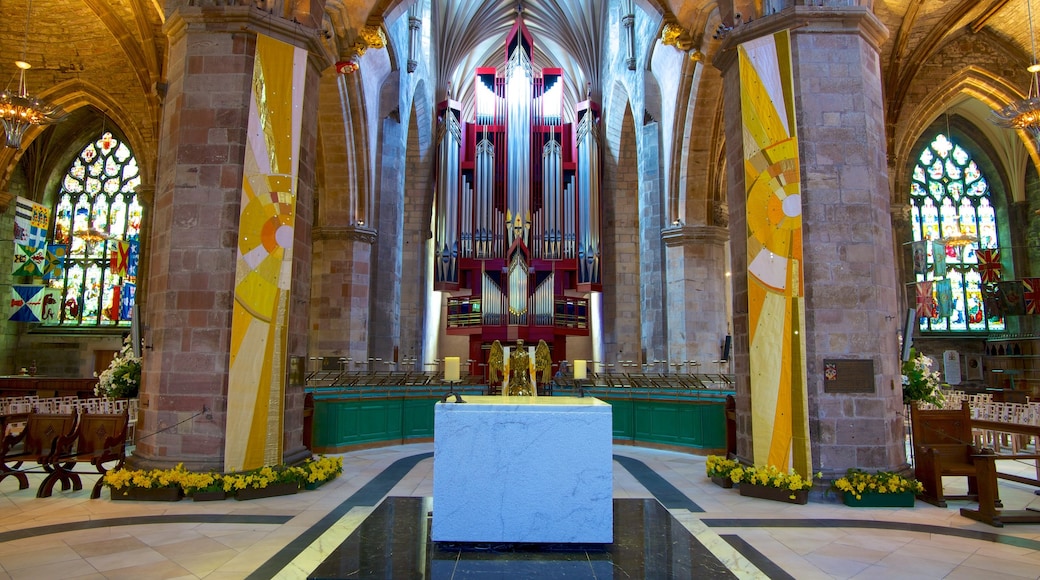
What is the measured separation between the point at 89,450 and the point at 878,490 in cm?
809

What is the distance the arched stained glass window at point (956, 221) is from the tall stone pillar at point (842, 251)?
15.2m

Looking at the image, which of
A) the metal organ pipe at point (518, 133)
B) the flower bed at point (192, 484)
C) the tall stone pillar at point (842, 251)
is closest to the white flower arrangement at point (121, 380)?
the flower bed at point (192, 484)

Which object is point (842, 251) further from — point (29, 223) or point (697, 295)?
point (29, 223)

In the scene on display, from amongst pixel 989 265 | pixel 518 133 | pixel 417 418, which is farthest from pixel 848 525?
pixel 518 133

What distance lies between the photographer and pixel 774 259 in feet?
22.0

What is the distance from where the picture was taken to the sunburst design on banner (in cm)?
643

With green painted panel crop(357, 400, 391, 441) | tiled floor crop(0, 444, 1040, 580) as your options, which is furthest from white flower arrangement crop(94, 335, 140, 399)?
green painted panel crop(357, 400, 391, 441)

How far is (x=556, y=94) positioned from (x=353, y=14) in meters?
15.0

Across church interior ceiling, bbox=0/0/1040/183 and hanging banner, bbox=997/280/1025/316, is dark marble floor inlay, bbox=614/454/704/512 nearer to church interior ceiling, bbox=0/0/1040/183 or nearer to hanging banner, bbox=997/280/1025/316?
church interior ceiling, bbox=0/0/1040/183

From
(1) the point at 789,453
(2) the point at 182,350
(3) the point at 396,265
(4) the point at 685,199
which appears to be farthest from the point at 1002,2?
(2) the point at 182,350

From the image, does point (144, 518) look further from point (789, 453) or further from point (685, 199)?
point (685, 199)

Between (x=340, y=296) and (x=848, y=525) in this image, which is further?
(x=340, y=296)

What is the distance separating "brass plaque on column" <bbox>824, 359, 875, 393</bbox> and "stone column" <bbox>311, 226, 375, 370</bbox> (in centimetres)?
997

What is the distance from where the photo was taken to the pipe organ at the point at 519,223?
20766 mm
